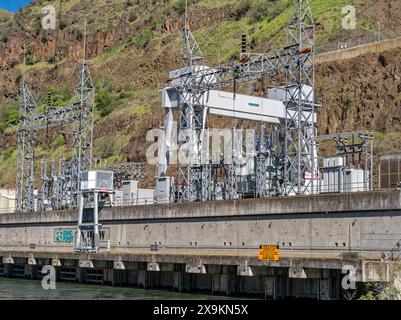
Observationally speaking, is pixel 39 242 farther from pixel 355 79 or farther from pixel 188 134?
pixel 355 79

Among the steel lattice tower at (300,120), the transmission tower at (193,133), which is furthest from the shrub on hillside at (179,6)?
the transmission tower at (193,133)

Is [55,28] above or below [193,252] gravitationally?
above

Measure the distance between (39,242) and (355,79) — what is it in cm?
3374

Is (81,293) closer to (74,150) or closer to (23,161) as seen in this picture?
(74,150)

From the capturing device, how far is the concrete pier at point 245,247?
36.1 m

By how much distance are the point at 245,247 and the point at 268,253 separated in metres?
4.92

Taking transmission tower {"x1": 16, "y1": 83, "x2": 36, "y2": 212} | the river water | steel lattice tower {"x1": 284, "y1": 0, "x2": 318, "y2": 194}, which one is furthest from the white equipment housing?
transmission tower {"x1": 16, "y1": 83, "x2": 36, "y2": 212}

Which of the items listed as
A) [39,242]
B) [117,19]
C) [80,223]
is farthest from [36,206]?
[117,19]

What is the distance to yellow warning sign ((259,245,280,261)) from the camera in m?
37.8

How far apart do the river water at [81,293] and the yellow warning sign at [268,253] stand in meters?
3.66

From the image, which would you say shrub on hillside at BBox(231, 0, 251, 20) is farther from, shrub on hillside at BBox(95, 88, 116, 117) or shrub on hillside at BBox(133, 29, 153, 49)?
shrub on hillside at BBox(95, 88, 116, 117)

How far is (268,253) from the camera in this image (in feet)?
125

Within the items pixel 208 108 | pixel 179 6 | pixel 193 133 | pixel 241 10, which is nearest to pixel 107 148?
pixel 241 10

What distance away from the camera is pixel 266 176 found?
5466cm
